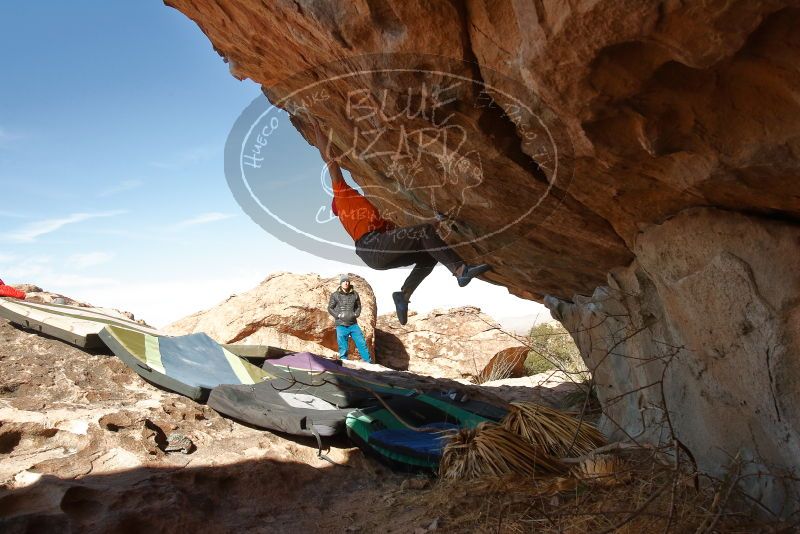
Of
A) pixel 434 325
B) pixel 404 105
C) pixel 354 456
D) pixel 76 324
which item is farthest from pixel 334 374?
pixel 434 325

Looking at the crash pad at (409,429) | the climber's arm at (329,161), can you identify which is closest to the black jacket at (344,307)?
the crash pad at (409,429)

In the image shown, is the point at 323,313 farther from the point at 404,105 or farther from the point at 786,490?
the point at 786,490

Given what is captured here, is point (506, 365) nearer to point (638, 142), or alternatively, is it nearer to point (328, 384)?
point (328, 384)

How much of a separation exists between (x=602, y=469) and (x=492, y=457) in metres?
0.70

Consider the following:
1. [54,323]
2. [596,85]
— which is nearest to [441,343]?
[54,323]

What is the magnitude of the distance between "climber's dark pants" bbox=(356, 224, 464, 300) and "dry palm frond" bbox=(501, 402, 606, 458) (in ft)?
4.44

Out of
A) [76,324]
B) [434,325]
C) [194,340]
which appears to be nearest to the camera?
[76,324]

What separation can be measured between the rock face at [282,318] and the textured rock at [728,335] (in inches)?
316

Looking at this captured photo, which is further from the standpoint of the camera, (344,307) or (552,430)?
(344,307)

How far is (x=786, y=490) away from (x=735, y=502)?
0.28 meters

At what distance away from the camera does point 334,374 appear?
20.4 ft

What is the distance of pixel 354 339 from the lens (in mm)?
10188

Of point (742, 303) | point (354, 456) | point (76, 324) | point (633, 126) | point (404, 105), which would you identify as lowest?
point (354, 456)

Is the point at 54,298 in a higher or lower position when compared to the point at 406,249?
lower
